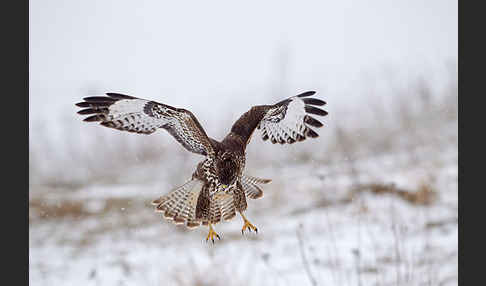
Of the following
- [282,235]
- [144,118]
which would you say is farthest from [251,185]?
[282,235]

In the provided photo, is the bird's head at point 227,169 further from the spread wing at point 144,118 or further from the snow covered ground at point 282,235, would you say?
the snow covered ground at point 282,235

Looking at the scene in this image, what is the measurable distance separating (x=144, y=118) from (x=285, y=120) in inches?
39.3

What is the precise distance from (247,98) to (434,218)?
7.82 meters

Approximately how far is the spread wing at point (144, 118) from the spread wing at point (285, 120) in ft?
0.92

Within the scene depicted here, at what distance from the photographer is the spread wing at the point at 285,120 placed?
7.57 ft

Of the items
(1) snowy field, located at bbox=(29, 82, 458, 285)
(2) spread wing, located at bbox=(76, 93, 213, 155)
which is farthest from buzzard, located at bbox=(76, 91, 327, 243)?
(1) snowy field, located at bbox=(29, 82, 458, 285)

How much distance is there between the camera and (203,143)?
210cm

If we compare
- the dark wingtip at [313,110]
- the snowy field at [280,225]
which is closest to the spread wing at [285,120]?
the dark wingtip at [313,110]

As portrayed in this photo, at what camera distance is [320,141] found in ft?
32.4

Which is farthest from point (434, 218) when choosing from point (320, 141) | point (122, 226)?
point (122, 226)

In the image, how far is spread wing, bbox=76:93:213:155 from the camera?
2.05m

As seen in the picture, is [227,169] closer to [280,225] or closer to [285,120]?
[285,120]

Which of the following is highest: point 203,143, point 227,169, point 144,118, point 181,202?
point 144,118

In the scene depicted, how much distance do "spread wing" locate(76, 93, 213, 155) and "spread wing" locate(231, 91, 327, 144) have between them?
0.92 ft
